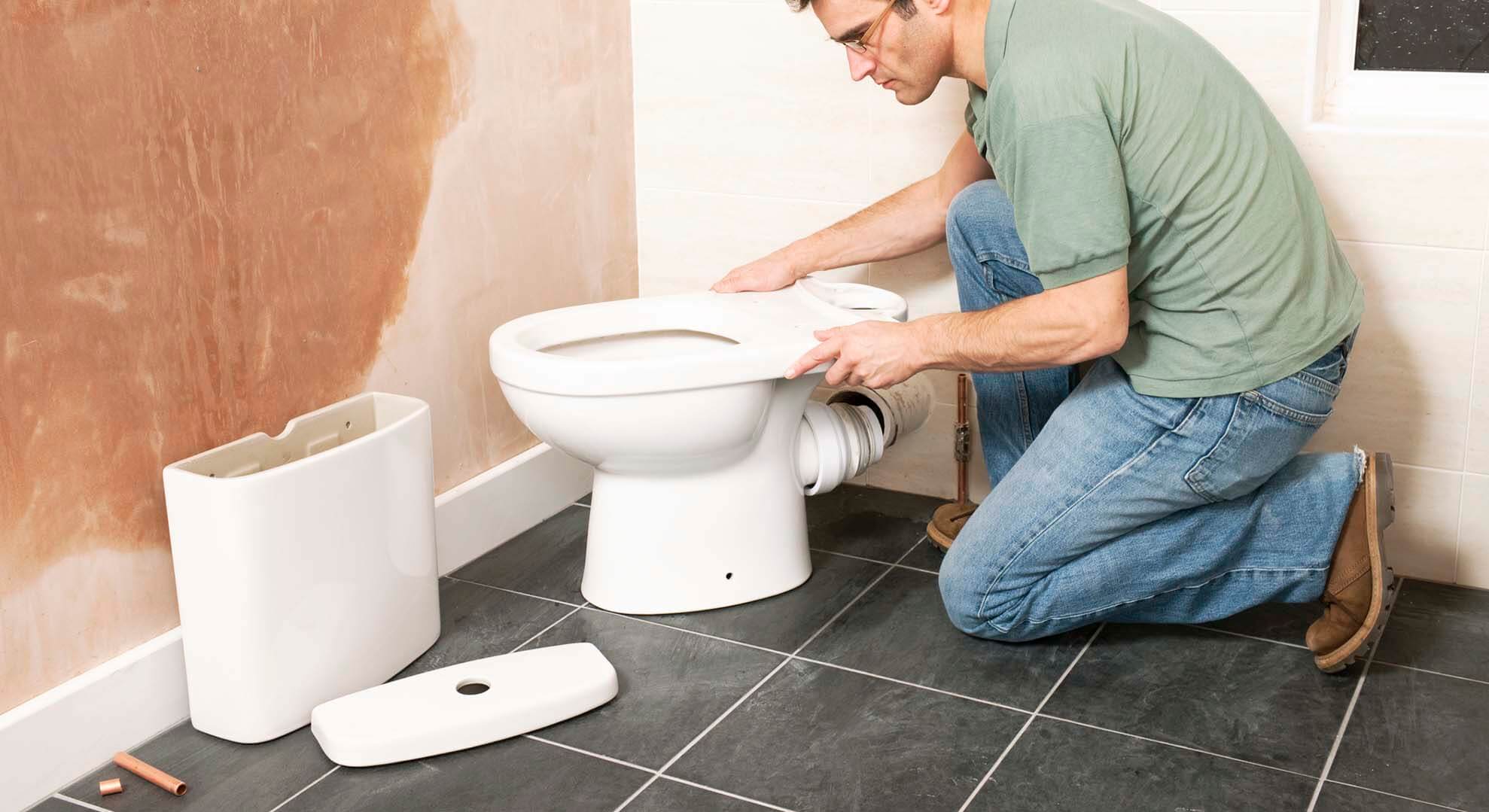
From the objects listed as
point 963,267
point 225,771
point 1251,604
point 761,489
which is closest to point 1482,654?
point 1251,604

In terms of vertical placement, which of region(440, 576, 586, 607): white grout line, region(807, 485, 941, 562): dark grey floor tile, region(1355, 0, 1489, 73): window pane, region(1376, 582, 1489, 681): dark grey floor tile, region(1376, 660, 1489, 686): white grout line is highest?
region(1355, 0, 1489, 73): window pane

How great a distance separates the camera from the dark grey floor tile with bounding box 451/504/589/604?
2029mm

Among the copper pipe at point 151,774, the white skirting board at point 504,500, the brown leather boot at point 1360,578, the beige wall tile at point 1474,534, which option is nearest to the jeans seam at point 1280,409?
the brown leather boot at point 1360,578

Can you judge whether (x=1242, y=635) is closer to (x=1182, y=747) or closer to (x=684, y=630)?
(x=1182, y=747)

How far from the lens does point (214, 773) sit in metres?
1.54

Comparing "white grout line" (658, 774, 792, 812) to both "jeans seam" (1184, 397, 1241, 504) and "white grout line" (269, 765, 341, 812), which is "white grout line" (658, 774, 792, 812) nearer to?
"white grout line" (269, 765, 341, 812)

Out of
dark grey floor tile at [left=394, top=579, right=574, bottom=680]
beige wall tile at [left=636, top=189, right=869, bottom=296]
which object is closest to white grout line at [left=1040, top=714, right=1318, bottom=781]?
dark grey floor tile at [left=394, top=579, right=574, bottom=680]

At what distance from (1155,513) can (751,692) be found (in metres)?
0.54

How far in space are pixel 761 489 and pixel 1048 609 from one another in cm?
43

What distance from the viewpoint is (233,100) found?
164cm

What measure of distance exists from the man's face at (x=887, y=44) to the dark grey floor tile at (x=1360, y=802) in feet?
2.92

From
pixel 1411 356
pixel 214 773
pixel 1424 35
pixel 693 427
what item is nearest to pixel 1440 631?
pixel 1411 356

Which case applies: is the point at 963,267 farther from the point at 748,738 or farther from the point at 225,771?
the point at 225,771

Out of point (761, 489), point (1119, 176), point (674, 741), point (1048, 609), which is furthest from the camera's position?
point (761, 489)
